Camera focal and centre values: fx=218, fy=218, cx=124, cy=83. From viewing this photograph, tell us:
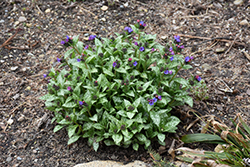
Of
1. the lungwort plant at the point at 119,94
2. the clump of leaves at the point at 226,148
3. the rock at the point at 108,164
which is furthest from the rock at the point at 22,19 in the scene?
the clump of leaves at the point at 226,148

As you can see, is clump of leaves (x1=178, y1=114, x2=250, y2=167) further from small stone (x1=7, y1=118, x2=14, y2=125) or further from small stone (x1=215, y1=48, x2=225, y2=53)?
small stone (x1=7, y1=118, x2=14, y2=125)

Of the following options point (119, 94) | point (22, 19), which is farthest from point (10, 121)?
point (22, 19)

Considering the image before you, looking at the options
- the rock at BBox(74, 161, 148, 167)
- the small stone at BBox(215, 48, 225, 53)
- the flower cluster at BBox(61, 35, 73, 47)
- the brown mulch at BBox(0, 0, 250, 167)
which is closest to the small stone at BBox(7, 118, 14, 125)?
the brown mulch at BBox(0, 0, 250, 167)

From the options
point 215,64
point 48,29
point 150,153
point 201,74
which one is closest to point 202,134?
point 150,153

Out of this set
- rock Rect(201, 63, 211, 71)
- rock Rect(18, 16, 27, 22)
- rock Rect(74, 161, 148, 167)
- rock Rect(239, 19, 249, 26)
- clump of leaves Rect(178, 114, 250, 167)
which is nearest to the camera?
clump of leaves Rect(178, 114, 250, 167)

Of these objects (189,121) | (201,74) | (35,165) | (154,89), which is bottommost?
(35,165)

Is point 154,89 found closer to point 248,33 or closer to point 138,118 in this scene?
point 138,118

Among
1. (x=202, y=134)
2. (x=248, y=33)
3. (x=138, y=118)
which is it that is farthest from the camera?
(x=248, y=33)
